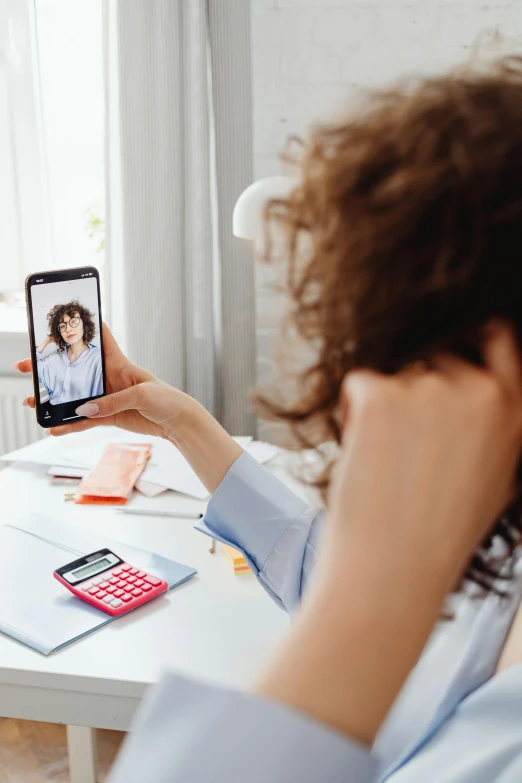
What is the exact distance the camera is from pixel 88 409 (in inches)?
38.4

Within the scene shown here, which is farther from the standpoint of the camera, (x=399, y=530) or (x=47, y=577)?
(x=47, y=577)

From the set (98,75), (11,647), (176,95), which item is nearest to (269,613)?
(11,647)

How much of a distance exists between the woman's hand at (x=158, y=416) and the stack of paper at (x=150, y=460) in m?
0.27

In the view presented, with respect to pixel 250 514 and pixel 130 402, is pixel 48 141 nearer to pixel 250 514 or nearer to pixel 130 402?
pixel 130 402

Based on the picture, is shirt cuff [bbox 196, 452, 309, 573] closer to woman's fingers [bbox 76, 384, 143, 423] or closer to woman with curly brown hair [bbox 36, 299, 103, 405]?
woman's fingers [bbox 76, 384, 143, 423]

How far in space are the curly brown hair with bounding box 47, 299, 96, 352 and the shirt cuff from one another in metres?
0.32

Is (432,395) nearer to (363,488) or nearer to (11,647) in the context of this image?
(363,488)

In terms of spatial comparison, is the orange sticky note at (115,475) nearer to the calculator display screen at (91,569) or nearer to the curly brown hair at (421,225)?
the calculator display screen at (91,569)

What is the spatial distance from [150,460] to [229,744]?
A: 1.08 meters

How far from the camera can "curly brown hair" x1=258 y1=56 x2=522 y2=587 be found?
28 centimetres

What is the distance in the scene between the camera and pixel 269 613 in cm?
90

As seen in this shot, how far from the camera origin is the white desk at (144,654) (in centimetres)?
77

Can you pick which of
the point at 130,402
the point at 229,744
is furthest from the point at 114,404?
the point at 229,744

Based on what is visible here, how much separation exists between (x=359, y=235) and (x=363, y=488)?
99mm
